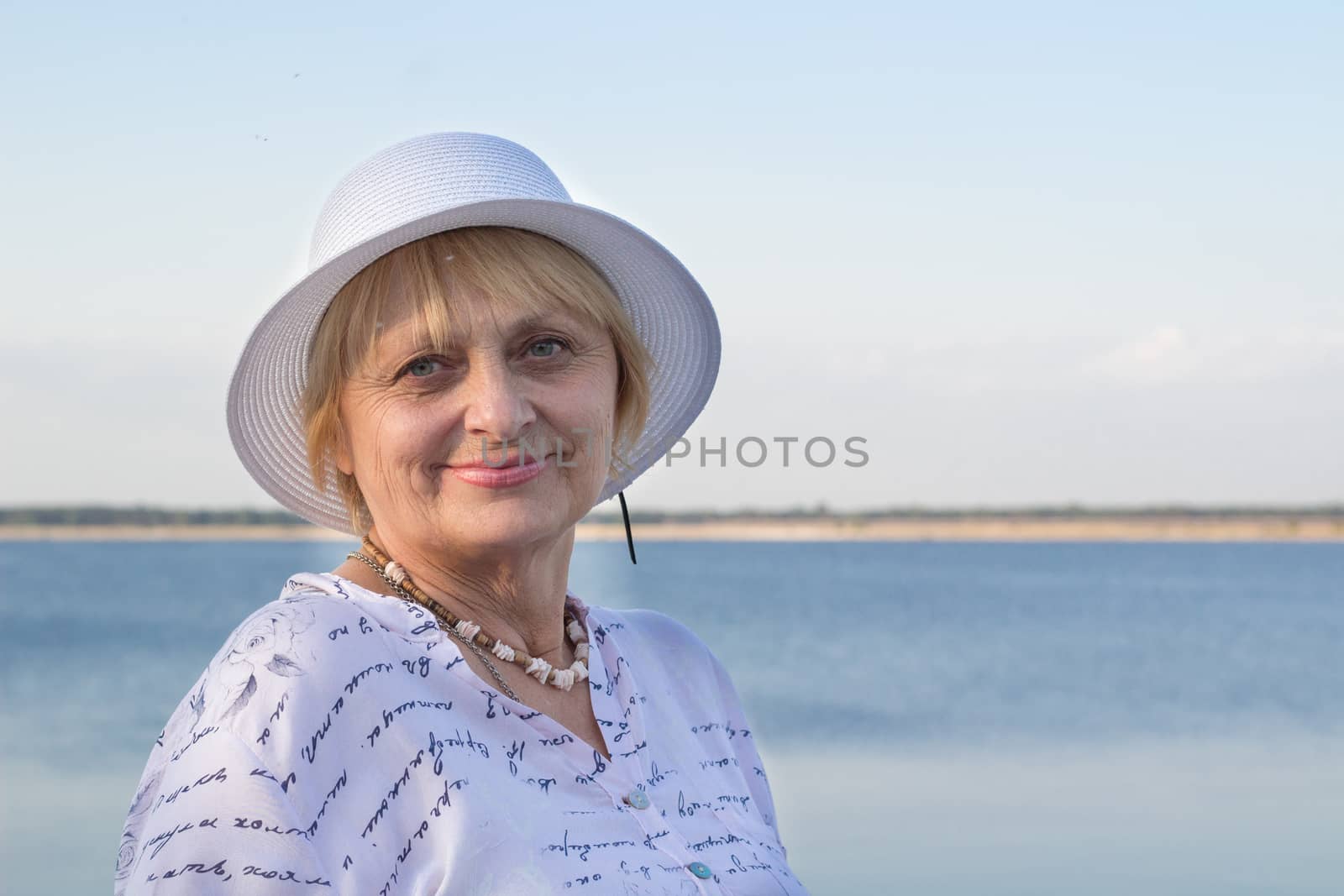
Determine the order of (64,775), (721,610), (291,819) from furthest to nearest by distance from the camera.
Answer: (721,610) < (64,775) < (291,819)

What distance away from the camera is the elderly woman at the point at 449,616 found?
4.69ft

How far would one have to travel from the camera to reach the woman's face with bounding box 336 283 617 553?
5.47 ft

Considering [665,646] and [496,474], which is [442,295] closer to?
[496,474]

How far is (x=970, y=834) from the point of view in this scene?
9.16 metres

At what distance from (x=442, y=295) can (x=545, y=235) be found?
0.20m

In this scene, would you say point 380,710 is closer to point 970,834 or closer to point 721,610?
point 970,834

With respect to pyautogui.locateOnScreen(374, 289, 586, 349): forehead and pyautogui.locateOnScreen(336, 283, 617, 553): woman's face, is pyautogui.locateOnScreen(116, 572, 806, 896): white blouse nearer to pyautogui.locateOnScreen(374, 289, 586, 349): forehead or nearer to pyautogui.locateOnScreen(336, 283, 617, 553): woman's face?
pyautogui.locateOnScreen(336, 283, 617, 553): woman's face

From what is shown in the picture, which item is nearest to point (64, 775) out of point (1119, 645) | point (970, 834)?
point (970, 834)

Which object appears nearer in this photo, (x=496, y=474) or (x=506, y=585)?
(x=496, y=474)

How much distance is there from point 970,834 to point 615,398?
7.91m

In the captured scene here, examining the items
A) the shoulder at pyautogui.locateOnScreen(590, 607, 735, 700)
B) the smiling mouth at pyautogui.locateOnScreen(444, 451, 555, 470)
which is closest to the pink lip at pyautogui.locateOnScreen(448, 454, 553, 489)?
the smiling mouth at pyautogui.locateOnScreen(444, 451, 555, 470)

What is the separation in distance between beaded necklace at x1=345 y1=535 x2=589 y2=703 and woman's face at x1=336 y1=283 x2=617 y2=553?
0.04 meters

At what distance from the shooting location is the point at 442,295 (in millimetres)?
1660

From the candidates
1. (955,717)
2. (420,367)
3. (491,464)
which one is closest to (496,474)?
(491,464)
